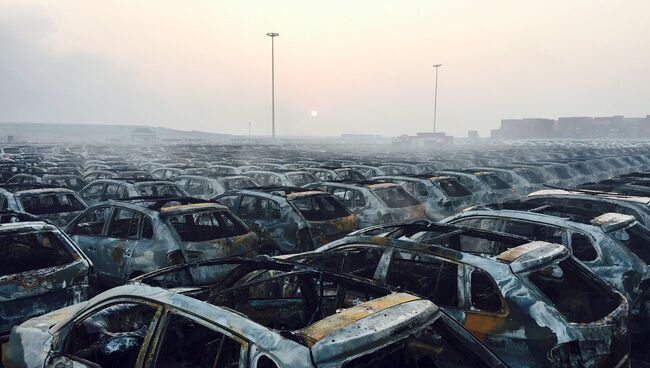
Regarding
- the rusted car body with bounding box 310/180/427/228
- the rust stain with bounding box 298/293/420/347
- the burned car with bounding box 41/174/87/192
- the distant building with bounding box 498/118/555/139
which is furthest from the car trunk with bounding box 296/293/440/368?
the distant building with bounding box 498/118/555/139

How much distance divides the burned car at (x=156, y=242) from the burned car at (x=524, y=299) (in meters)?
1.85

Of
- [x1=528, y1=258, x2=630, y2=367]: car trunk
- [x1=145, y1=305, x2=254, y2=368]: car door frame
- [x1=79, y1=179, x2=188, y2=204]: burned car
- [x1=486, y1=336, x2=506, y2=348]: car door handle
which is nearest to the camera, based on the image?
[x1=145, y1=305, x2=254, y2=368]: car door frame

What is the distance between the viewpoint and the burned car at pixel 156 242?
623cm

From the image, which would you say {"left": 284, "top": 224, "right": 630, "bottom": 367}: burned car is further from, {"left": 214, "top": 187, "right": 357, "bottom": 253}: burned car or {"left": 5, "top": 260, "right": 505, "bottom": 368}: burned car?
{"left": 214, "top": 187, "right": 357, "bottom": 253}: burned car

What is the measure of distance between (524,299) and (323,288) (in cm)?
163

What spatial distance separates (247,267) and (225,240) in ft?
9.11

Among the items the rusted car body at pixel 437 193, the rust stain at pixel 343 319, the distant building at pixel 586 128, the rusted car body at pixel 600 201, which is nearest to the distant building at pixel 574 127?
the distant building at pixel 586 128

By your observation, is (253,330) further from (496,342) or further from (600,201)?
(600,201)

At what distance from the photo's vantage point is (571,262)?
4363mm

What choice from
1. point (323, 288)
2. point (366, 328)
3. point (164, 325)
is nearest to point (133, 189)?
point (323, 288)

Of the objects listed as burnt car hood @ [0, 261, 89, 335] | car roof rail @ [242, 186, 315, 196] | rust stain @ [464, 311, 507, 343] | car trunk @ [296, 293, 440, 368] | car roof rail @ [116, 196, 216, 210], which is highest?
car trunk @ [296, 293, 440, 368]

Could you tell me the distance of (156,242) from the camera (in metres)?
6.27

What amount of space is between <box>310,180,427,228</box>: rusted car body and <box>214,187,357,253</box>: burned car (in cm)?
103

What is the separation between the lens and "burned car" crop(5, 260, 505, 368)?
234 cm
